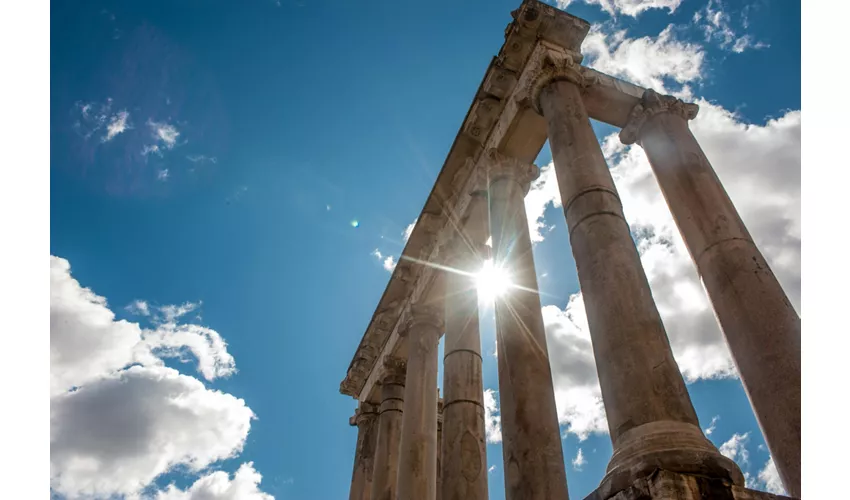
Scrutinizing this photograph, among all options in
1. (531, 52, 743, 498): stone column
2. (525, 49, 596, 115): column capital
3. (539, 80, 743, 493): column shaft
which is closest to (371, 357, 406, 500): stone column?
(525, 49, 596, 115): column capital

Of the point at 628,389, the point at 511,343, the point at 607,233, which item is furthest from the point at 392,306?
the point at 628,389

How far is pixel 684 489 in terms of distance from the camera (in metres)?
12.3

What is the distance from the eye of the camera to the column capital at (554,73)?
29.0 meters

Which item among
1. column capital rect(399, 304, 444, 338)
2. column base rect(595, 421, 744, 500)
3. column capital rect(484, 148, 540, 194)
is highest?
column capital rect(484, 148, 540, 194)

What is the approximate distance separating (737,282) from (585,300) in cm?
592

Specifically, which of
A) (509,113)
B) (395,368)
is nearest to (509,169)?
(509,113)

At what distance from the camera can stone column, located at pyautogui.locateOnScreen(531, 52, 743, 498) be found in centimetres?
1447

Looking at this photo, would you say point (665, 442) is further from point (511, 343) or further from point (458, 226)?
point (458, 226)

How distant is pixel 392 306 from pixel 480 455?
22.6m

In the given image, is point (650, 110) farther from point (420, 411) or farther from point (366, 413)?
point (366, 413)

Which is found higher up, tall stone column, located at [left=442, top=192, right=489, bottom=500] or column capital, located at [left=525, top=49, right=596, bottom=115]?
column capital, located at [left=525, top=49, right=596, bottom=115]

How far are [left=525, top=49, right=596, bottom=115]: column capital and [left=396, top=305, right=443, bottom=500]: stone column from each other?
20201mm

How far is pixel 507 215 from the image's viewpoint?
104 ft

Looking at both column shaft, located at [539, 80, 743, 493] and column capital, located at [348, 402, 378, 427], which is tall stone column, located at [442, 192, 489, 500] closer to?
column shaft, located at [539, 80, 743, 493]
